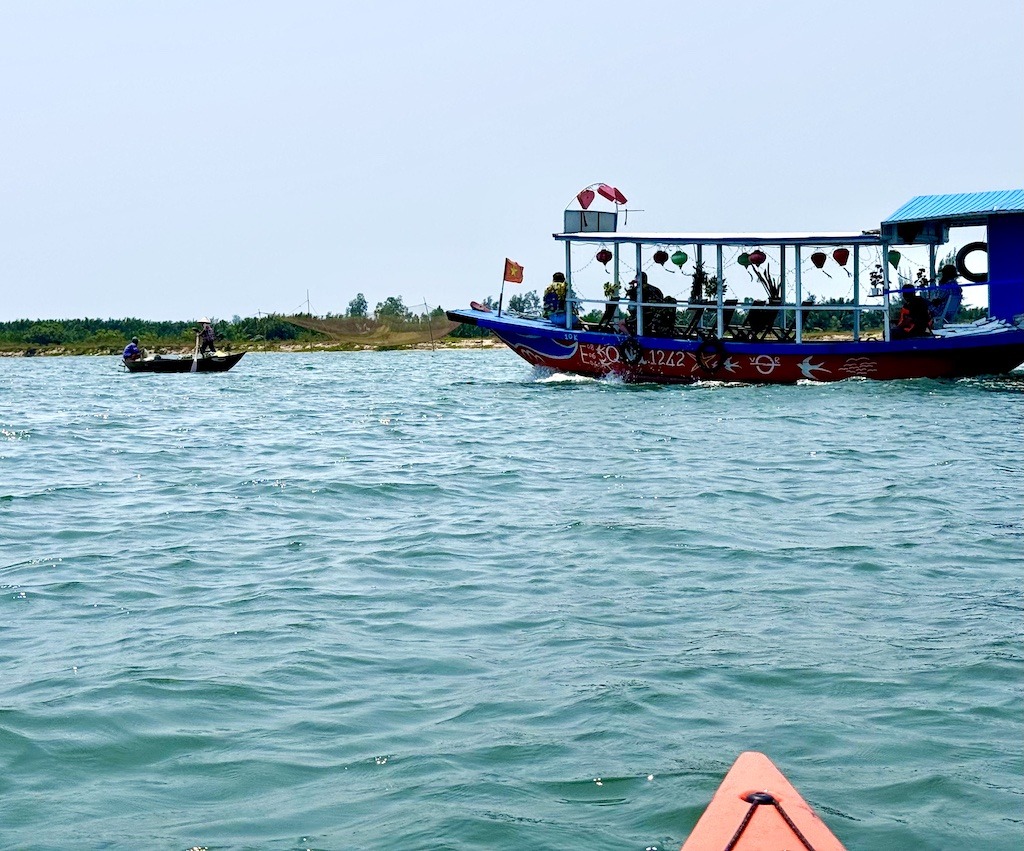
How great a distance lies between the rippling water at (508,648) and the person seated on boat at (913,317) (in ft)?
25.6

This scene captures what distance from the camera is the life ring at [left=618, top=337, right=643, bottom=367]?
73.5 ft

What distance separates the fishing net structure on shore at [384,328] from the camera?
44.2 m

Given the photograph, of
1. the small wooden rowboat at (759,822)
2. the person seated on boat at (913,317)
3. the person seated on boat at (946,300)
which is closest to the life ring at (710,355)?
the person seated on boat at (913,317)

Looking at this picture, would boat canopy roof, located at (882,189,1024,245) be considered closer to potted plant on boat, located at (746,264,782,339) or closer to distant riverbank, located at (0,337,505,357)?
potted plant on boat, located at (746,264,782,339)

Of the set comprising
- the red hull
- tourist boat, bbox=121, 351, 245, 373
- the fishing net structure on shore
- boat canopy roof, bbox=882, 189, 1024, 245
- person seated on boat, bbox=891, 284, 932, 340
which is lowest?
the red hull

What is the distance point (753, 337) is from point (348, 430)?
26.7ft

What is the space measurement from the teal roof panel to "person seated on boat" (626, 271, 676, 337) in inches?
164

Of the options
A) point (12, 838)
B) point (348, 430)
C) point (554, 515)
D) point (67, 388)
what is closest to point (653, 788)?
point (12, 838)

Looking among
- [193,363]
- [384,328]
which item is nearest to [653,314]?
[193,363]

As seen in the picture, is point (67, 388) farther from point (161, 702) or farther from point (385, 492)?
point (161, 702)

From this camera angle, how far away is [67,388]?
31.0 meters

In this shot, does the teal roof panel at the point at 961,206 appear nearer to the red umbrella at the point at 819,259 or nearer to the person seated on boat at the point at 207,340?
the red umbrella at the point at 819,259

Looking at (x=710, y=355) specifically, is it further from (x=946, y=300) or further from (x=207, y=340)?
(x=207, y=340)

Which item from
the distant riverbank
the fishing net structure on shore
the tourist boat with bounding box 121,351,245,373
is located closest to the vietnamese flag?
the tourist boat with bounding box 121,351,245,373
